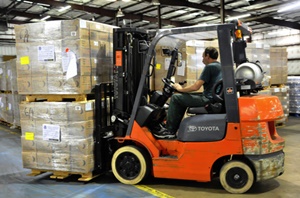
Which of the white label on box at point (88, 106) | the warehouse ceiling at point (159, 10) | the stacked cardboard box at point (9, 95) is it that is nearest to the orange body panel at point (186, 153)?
the white label on box at point (88, 106)

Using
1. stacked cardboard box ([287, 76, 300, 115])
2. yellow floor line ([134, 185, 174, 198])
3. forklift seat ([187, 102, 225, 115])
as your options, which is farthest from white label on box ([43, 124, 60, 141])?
stacked cardboard box ([287, 76, 300, 115])

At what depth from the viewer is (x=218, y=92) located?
13.2 ft

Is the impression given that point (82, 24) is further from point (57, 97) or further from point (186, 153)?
point (186, 153)

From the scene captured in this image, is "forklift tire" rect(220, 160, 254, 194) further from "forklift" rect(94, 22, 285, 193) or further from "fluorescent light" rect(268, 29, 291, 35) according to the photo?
"fluorescent light" rect(268, 29, 291, 35)

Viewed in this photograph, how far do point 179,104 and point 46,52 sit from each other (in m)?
2.03

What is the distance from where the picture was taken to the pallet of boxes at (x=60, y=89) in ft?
14.4

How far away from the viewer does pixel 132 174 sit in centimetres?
445

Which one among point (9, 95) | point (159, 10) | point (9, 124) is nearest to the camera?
point (9, 95)

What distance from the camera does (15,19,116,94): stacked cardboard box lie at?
4.37 metres

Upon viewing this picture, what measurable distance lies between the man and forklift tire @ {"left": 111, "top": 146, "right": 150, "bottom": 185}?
1.27 ft

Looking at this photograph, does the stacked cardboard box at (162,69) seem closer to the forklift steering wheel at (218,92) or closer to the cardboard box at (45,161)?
the forklift steering wheel at (218,92)

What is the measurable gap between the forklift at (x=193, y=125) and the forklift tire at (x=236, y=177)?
0.01 m

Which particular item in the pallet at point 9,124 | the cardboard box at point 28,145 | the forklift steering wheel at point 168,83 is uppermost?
the forklift steering wheel at point 168,83

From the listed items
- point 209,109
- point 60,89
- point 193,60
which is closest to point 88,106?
point 60,89
